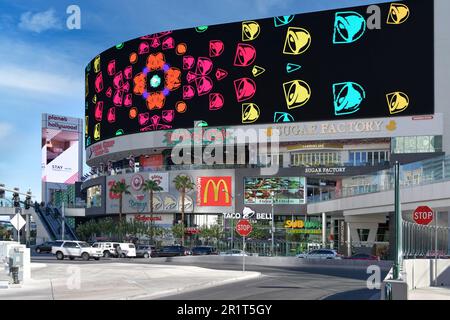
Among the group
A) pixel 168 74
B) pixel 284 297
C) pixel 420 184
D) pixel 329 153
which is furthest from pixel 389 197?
pixel 168 74

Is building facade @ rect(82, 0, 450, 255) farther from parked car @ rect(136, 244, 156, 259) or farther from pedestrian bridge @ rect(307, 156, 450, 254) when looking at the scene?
parked car @ rect(136, 244, 156, 259)

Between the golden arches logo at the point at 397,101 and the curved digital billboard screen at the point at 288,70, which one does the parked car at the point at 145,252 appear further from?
the golden arches logo at the point at 397,101

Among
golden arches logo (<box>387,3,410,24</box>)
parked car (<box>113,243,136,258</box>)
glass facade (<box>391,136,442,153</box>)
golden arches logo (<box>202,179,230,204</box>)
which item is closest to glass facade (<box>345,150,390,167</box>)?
glass facade (<box>391,136,442,153</box>)

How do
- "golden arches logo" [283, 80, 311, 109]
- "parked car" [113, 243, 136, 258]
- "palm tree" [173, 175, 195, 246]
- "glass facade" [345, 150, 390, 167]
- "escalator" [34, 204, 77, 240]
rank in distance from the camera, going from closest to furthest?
"parked car" [113, 243, 136, 258] → "glass facade" [345, 150, 390, 167] → "palm tree" [173, 175, 195, 246] → "golden arches logo" [283, 80, 311, 109] → "escalator" [34, 204, 77, 240]

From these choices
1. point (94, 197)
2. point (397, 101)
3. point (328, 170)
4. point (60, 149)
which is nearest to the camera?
point (397, 101)

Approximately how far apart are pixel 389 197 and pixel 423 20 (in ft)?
189

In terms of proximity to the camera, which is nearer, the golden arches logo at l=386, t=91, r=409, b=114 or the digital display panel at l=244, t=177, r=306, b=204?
the golden arches logo at l=386, t=91, r=409, b=114

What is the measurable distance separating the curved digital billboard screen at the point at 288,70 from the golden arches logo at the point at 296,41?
171 mm

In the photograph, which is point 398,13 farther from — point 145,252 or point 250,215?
point 145,252

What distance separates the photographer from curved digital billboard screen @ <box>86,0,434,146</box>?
10481 cm

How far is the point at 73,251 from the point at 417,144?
2470 inches

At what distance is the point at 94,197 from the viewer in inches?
5344

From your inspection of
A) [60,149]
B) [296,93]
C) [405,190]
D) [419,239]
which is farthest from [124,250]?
[60,149]

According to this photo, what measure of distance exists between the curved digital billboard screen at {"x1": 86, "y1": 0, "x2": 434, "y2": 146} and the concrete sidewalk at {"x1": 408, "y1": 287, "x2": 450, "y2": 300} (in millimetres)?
80147
